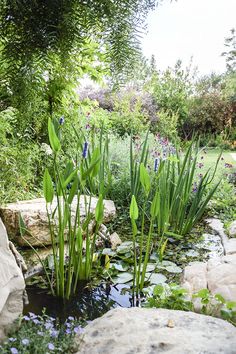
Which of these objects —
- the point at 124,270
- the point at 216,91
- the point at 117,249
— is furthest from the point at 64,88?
the point at 216,91

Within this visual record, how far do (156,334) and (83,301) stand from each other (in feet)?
2.29

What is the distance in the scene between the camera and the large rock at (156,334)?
3.97 feet

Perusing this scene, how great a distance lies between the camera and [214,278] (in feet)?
6.43

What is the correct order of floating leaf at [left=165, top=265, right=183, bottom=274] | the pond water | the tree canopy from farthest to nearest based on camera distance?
floating leaf at [left=165, top=265, right=183, bottom=274] → the pond water → the tree canopy

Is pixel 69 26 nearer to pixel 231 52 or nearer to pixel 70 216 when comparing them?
pixel 70 216

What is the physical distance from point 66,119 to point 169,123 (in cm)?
424

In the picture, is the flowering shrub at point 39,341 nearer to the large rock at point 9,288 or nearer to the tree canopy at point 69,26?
the large rock at point 9,288

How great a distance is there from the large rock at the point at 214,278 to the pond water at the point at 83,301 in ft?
1.10

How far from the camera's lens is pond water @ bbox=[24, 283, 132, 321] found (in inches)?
71.2

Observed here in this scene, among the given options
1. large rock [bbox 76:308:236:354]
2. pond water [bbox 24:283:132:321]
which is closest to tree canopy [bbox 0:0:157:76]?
large rock [bbox 76:308:236:354]

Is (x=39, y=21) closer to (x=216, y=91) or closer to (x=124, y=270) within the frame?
→ (x=124, y=270)

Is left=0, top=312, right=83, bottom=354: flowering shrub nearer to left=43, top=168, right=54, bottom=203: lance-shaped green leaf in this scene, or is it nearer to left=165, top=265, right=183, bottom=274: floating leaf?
left=43, top=168, right=54, bottom=203: lance-shaped green leaf

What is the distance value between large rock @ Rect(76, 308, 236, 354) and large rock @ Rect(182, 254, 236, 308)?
0.38 metres

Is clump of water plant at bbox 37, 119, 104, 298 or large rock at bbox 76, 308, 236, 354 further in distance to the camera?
clump of water plant at bbox 37, 119, 104, 298
